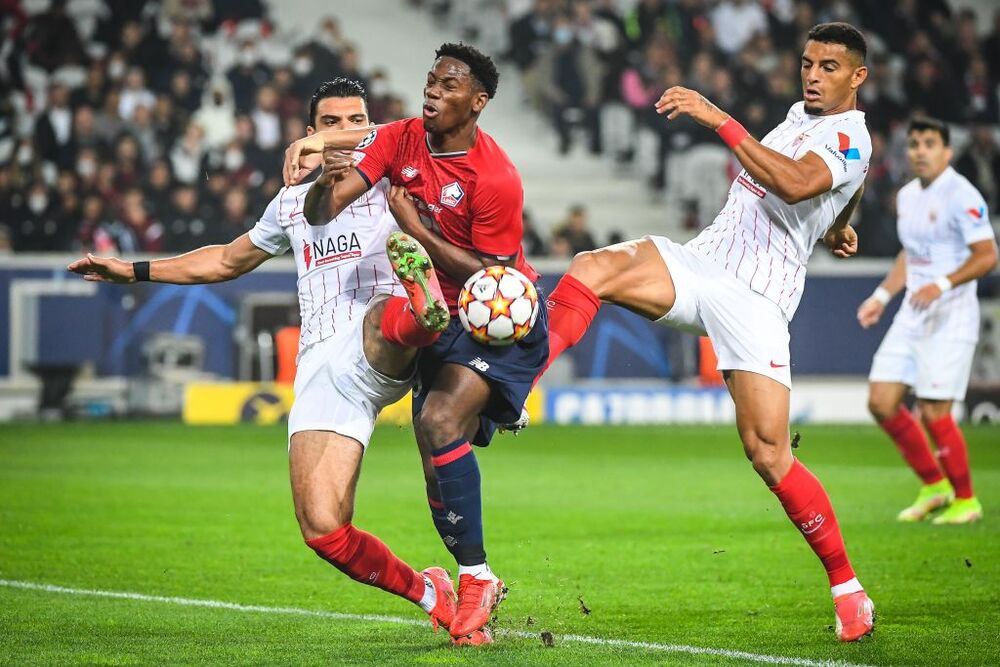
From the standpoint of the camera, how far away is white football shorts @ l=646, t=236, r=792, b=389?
6305 millimetres

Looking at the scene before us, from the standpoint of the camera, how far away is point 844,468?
44.0ft

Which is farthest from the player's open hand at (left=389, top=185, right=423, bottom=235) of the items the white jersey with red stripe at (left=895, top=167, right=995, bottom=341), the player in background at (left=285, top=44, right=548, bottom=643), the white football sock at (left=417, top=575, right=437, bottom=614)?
the white jersey with red stripe at (left=895, top=167, right=995, bottom=341)

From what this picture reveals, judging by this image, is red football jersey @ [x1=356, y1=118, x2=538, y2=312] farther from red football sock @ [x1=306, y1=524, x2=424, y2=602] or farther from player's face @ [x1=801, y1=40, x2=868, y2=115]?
player's face @ [x1=801, y1=40, x2=868, y2=115]

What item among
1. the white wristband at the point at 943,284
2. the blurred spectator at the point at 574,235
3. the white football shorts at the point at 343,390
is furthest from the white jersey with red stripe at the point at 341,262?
the blurred spectator at the point at 574,235

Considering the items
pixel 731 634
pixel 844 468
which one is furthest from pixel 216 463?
pixel 731 634

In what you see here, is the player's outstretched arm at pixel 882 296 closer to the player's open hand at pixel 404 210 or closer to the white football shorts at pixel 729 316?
the white football shorts at pixel 729 316

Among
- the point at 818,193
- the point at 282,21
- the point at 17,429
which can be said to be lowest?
the point at 17,429

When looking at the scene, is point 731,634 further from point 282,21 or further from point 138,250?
point 282,21

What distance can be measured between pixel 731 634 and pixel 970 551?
3.03 metres

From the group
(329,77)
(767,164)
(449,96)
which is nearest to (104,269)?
(449,96)

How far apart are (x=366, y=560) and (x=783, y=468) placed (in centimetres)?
172

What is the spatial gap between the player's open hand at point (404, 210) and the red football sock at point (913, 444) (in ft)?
17.4

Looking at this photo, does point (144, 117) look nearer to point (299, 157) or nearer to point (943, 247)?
point (943, 247)

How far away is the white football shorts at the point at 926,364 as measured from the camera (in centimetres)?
1015
